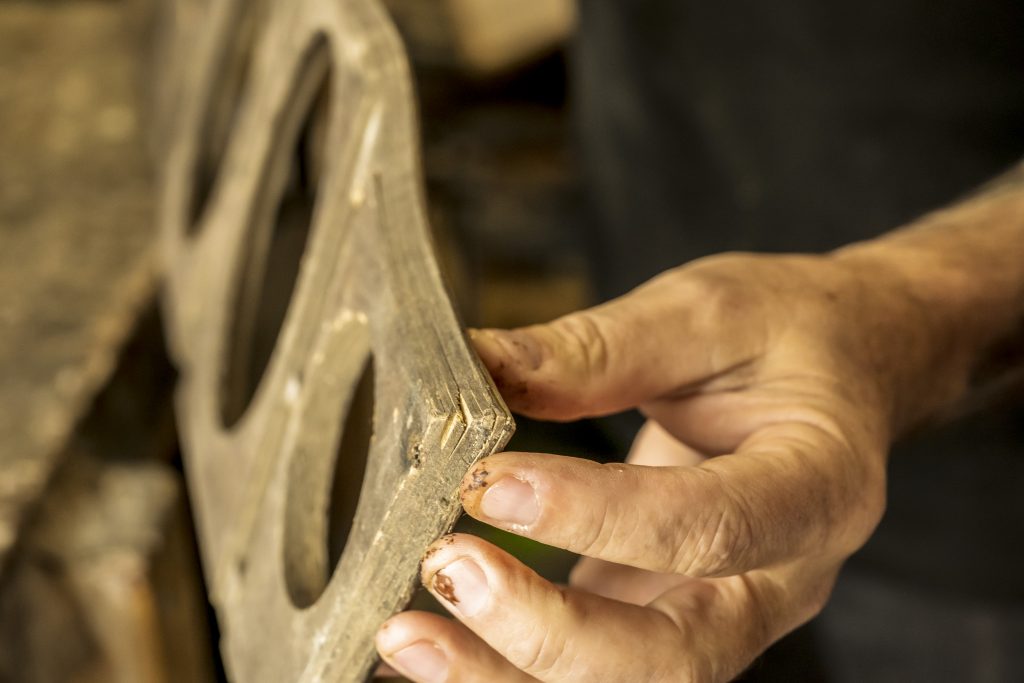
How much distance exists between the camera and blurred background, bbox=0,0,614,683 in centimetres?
100

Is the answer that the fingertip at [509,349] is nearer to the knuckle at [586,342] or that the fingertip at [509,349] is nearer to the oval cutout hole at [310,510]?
the knuckle at [586,342]

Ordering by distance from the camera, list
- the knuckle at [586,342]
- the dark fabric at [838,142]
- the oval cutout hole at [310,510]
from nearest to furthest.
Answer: the knuckle at [586,342] → the oval cutout hole at [310,510] → the dark fabric at [838,142]

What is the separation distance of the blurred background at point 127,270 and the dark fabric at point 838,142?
0.32 metres

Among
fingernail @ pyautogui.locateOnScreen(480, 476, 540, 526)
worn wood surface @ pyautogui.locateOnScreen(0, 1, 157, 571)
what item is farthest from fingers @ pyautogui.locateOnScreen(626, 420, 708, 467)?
worn wood surface @ pyautogui.locateOnScreen(0, 1, 157, 571)

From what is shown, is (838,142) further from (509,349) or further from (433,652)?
(433,652)

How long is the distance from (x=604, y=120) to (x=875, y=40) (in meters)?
0.37

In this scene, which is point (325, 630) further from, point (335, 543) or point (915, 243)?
point (335, 543)

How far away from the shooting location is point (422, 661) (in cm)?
47

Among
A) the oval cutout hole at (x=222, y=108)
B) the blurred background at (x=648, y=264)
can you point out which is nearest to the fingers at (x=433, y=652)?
the blurred background at (x=648, y=264)

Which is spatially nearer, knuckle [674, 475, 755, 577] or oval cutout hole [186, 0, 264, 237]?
knuckle [674, 475, 755, 577]

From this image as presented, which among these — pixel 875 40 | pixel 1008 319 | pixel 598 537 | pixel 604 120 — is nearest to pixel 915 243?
pixel 1008 319

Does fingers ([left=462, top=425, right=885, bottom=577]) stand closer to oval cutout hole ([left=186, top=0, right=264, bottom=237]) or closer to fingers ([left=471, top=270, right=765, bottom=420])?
fingers ([left=471, top=270, right=765, bottom=420])

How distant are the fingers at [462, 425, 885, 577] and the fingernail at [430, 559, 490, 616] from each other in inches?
1.1

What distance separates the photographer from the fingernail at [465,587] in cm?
43
